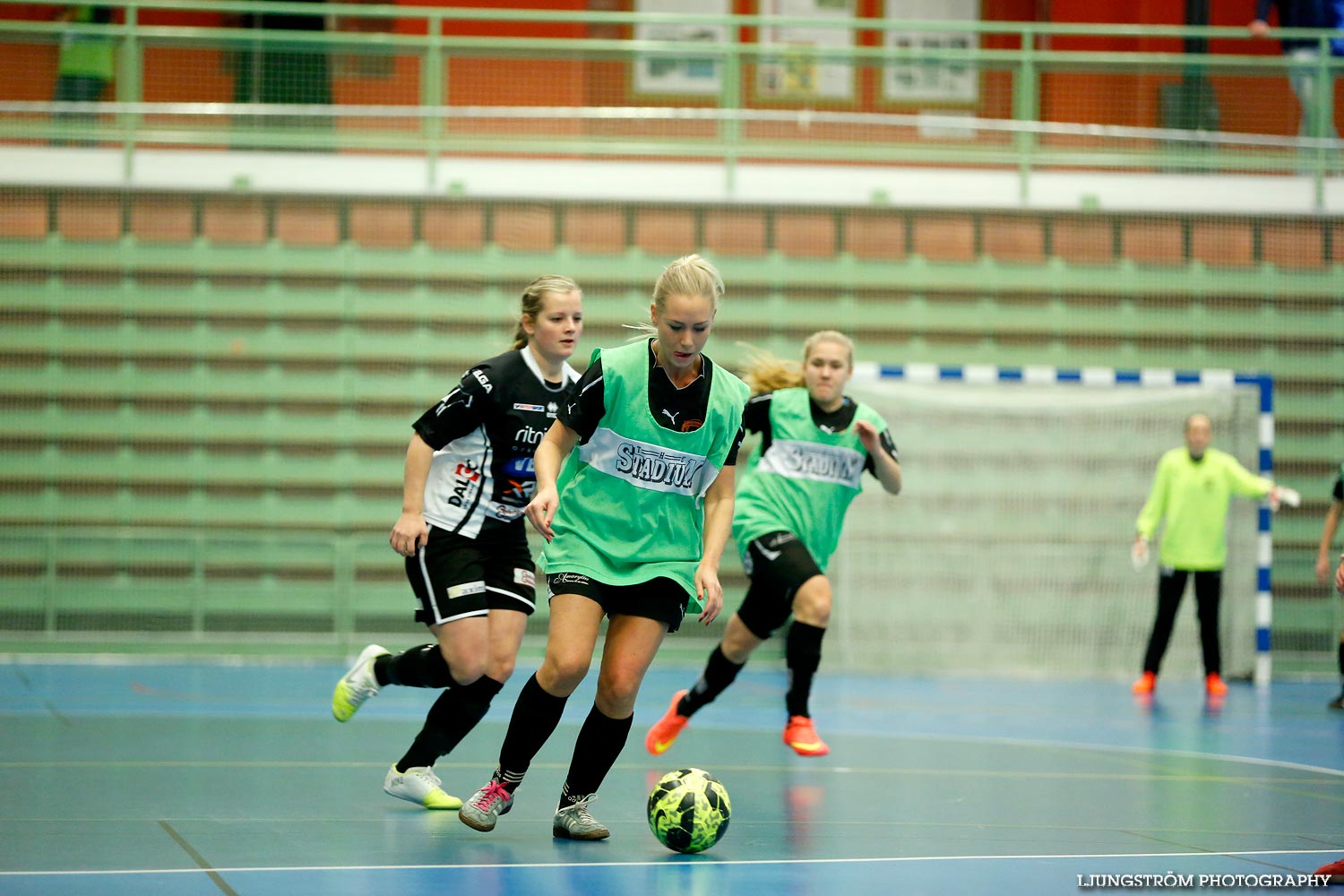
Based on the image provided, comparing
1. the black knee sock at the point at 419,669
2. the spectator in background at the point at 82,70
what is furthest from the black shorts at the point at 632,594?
the spectator in background at the point at 82,70

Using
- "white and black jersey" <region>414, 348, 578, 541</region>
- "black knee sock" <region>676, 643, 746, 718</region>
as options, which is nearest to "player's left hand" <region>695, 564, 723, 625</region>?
"white and black jersey" <region>414, 348, 578, 541</region>

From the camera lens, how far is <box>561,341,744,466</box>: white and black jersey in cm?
460

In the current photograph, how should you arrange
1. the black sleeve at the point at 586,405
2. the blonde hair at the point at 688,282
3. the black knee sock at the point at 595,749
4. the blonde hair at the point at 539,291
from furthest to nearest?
1. the blonde hair at the point at 539,291
2. the black knee sock at the point at 595,749
3. the black sleeve at the point at 586,405
4. the blonde hair at the point at 688,282

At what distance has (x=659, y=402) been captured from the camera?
15.3ft

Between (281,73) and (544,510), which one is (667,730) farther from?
(281,73)

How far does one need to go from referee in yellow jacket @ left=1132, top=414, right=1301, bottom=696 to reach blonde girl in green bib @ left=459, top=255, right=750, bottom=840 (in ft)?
22.9

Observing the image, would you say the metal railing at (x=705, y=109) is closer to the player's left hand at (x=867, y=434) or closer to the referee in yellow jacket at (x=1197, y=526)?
the referee in yellow jacket at (x=1197, y=526)

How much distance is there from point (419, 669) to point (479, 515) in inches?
27.2

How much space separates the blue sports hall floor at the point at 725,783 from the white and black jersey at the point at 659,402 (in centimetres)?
139

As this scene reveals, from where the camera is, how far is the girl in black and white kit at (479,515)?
539 centimetres

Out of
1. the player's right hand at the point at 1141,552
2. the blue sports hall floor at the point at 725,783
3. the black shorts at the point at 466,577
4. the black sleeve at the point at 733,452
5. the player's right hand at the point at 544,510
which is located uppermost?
the black sleeve at the point at 733,452

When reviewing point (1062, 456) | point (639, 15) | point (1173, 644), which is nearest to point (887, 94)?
point (639, 15)

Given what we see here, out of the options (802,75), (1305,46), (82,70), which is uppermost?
(1305,46)

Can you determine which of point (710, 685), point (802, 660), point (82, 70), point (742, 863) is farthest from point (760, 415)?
point (82, 70)
